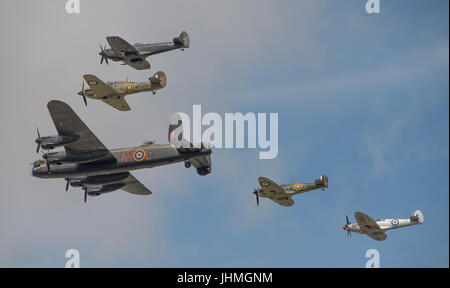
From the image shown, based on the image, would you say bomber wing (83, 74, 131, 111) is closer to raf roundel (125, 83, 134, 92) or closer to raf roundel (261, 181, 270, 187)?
raf roundel (125, 83, 134, 92)

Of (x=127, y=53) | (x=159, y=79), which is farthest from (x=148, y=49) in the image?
(x=159, y=79)

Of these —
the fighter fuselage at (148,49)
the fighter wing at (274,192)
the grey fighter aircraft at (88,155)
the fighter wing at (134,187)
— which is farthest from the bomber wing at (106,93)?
the fighter wing at (274,192)

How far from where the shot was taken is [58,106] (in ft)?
177

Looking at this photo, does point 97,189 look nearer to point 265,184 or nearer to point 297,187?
point 265,184

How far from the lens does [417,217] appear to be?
7950 cm

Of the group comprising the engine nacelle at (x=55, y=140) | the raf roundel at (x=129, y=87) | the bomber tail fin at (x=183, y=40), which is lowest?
the engine nacelle at (x=55, y=140)

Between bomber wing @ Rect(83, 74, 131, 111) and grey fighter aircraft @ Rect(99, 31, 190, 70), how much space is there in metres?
4.61

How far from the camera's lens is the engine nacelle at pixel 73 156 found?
5728cm

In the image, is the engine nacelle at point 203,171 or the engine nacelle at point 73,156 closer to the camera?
the engine nacelle at point 73,156

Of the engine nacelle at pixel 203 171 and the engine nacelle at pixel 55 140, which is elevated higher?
the engine nacelle at pixel 55 140

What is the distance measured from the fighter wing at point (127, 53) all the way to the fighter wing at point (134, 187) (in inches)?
469

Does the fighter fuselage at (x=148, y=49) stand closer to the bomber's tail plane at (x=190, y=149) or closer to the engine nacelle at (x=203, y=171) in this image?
the bomber's tail plane at (x=190, y=149)

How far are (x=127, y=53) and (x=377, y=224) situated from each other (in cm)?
3238
